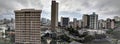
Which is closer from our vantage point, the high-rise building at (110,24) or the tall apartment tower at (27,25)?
the tall apartment tower at (27,25)

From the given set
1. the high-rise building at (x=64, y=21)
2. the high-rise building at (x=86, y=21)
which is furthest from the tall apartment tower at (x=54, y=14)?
the high-rise building at (x=86, y=21)

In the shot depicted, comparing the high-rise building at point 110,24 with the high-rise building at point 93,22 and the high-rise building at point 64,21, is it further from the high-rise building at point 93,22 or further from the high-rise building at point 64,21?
the high-rise building at point 64,21

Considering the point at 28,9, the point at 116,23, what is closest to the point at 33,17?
the point at 28,9

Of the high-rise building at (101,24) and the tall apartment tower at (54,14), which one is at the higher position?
the tall apartment tower at (54,14)

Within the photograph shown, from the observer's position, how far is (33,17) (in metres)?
5.10

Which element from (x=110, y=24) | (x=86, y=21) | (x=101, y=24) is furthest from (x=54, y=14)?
(x=110, y=24)

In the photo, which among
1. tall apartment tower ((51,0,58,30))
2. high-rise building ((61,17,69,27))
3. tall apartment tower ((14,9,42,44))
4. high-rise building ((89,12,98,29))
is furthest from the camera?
high-rise building ((89,12,98,29))

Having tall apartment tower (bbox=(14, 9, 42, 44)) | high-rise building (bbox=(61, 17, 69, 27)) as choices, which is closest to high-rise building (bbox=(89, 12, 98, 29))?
high-rise building (bbox=(61, 17, 69, 27))

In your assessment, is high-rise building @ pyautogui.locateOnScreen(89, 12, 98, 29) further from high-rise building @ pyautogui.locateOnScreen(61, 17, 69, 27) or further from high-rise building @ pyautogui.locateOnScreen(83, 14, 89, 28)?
high-rise building @ pyautogui.locateOnScreen(61, 17, 69, 27)

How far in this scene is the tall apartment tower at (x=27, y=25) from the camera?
490 cm

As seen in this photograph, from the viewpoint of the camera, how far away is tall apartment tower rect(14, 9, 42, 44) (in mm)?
4902

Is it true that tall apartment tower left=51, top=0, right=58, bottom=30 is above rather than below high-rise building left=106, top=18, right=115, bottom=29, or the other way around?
above

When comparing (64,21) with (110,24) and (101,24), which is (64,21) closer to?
(101,24)

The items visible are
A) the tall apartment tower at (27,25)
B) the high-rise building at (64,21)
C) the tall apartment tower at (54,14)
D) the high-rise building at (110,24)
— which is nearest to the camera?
the tall apartment tower at (27,25)
